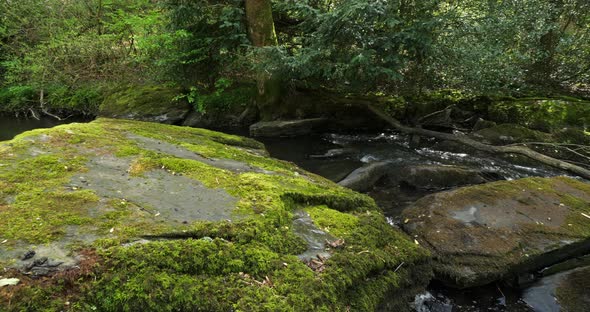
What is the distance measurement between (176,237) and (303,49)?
721cm

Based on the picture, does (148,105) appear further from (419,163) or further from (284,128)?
(419,163)

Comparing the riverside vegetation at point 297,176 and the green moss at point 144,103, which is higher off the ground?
the riverside vegetation at point 297,176

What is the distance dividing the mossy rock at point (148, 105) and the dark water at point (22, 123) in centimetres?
196

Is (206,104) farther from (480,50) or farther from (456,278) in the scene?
(456,278)

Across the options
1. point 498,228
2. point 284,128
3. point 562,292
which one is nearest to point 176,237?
point 498,228

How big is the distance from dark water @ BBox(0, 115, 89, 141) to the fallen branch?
11952 millimetres

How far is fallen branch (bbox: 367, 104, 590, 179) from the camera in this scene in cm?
657

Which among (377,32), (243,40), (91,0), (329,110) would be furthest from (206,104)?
(91,0)

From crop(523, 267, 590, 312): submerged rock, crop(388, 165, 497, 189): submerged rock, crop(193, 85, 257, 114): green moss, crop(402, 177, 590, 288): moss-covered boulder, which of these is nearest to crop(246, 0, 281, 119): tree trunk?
crop(193, 85, 257, 114): green moss

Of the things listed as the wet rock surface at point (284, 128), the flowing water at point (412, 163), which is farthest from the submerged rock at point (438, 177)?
the wet rock surface at point (284, 128)

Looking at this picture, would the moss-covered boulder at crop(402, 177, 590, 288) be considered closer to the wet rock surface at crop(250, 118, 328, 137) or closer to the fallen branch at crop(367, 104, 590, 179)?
the fallen branch at crop(367, 104, 590, 179)

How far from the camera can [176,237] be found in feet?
8.76

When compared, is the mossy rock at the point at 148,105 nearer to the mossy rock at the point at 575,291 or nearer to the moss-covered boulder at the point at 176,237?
the moss-covered boulder at the point at 176,237

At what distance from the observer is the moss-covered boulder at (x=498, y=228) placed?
424cm
